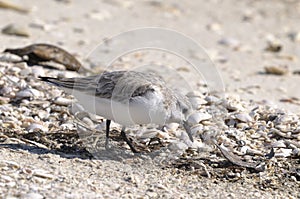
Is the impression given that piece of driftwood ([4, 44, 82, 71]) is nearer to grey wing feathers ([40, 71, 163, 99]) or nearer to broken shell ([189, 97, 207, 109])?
broken shell ([189, 97, 207, 109])

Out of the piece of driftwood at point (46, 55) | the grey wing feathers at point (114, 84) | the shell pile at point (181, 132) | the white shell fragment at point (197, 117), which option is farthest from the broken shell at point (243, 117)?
the piece of driftwood at point (46, 55)

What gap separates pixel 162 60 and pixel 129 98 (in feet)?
15.3

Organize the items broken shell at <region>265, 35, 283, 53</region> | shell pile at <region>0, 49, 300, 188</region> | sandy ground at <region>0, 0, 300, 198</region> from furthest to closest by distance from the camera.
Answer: broken shell at <region>265, 35, 283, 53</region>, shell pile at <region>0, 49, 300, 188</region>, sandy ground at <region>0, 0, 300, 198</region>

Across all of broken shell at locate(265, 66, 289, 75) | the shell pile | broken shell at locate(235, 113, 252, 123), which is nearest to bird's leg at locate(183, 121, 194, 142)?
the shell pile

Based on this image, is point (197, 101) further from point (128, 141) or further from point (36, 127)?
point (36, 127)

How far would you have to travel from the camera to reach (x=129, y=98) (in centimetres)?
526

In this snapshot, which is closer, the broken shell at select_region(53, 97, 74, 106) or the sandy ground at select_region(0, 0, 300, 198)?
the sandy ground at select_region(0, 0, 300, 198)

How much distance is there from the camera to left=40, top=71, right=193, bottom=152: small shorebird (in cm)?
519

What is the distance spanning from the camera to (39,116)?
6.37m

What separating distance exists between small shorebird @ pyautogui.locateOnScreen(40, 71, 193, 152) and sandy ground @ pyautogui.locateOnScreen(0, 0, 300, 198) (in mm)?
431

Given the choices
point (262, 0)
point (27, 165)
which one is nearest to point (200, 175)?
point (27, 165)

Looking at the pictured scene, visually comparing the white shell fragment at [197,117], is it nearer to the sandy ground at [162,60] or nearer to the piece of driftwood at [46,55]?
the sandy ground at [162,60]

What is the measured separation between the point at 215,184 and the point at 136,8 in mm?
8078

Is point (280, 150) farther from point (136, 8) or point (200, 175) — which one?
point (136, 8)
